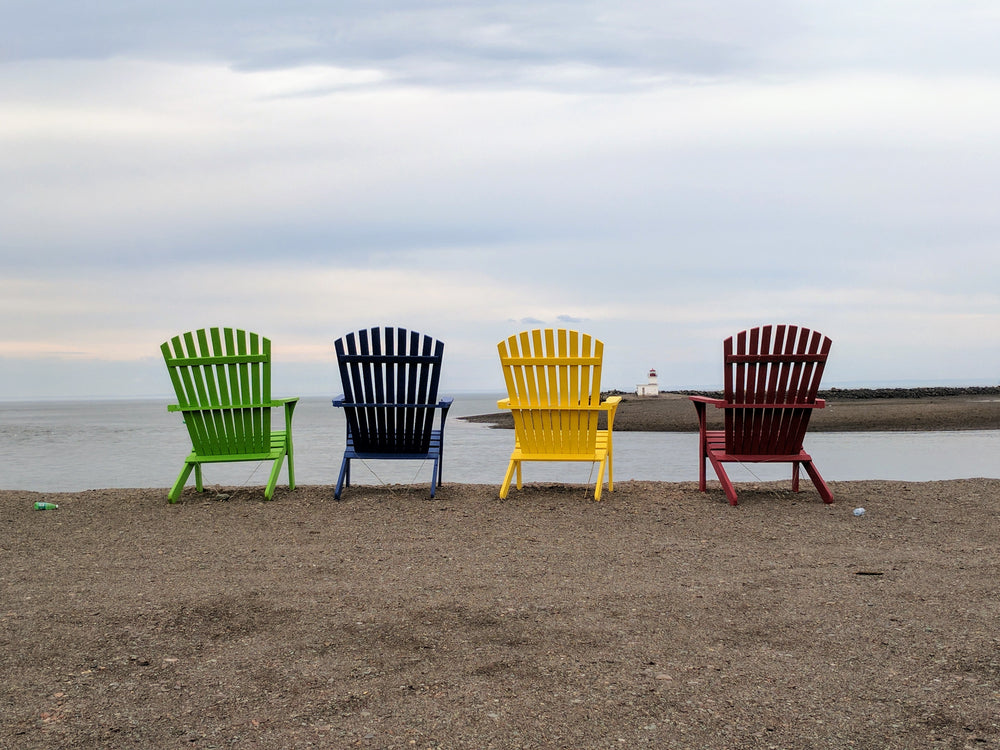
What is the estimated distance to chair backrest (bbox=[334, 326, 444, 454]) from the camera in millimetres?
7430

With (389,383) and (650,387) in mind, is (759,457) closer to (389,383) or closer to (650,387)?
(389,383)

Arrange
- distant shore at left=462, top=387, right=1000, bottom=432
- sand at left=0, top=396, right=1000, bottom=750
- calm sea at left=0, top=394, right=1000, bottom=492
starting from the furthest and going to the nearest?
distant shore at left=462, top=387, right=1000, bottom=432 < calm sea at left=0, top=394, right=1000, bottom=492 < sand at left=0, top=396, right=1000, bottom=750

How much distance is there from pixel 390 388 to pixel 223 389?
1.43m

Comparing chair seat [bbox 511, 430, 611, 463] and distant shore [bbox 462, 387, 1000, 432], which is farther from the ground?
chair seat [bbox 511, 430, 611, 463]

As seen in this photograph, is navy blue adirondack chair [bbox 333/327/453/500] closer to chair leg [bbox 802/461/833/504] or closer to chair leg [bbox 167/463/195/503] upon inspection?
chair leg [bbox 167/463/195/503]

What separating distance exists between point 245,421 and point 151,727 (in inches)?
195

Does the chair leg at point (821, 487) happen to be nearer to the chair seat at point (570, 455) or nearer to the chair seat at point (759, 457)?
the chair seat at point (759, 457)

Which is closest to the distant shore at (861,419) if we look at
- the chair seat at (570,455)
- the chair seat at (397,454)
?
the chair seat at (570,455)

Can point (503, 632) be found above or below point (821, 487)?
below

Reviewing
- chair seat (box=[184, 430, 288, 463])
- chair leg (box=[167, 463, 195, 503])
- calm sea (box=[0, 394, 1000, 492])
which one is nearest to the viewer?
chair leg (box=[167, 463, 195, 503])

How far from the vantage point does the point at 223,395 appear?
7.50 meters

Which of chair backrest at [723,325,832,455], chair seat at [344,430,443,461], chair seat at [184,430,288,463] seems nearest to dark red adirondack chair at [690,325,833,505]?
chair backrest at [723,325,832,455]

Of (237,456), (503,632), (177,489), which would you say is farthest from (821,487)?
(177,489)

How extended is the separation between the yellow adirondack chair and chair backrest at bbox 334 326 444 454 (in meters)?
0.66
